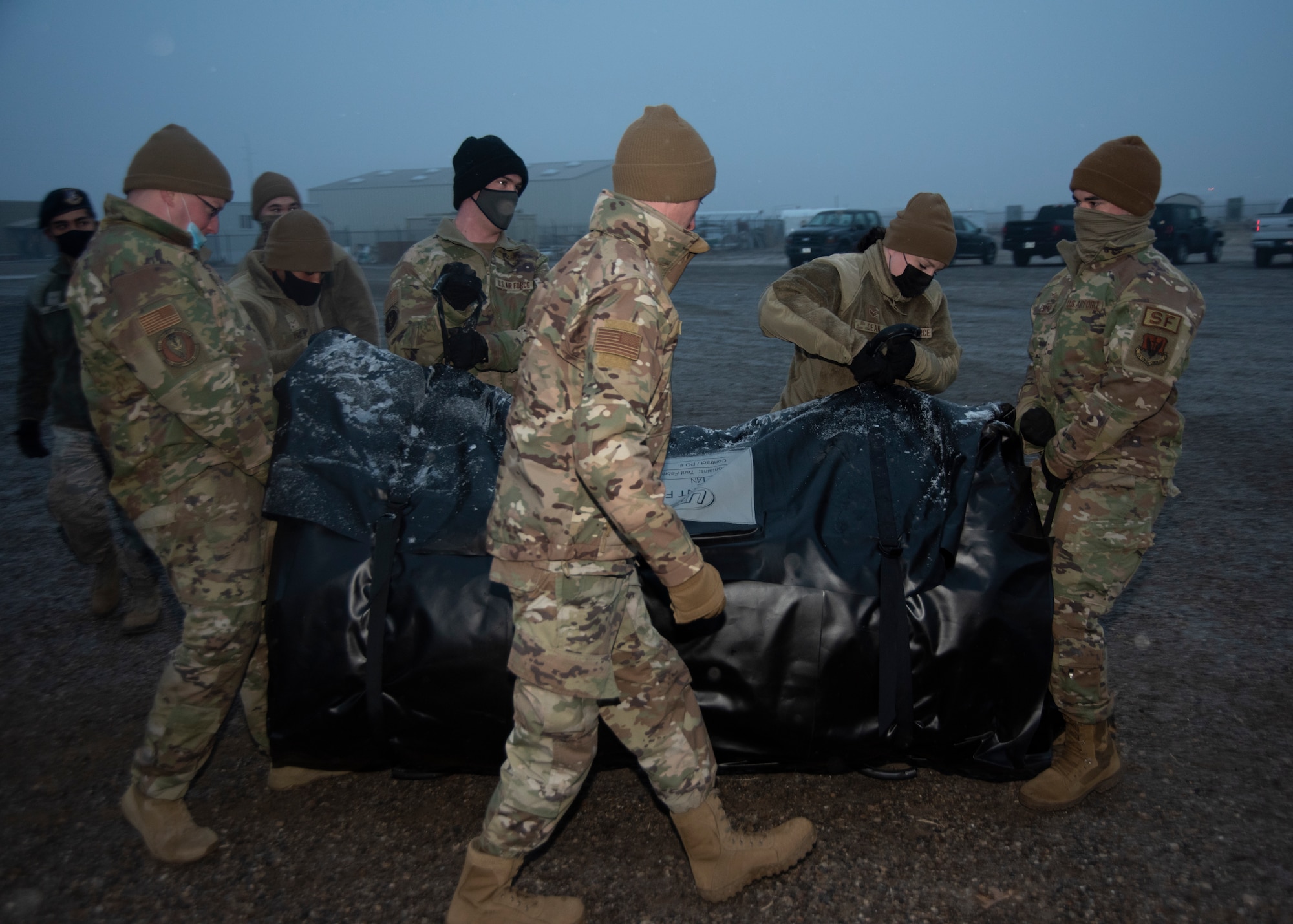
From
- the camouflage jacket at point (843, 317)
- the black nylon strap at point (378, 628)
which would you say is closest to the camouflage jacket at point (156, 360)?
the black nylon strap at point (378, 628)

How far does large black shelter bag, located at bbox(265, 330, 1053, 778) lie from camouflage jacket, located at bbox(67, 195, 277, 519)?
229 mm

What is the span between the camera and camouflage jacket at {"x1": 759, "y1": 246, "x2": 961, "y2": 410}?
3170 mm

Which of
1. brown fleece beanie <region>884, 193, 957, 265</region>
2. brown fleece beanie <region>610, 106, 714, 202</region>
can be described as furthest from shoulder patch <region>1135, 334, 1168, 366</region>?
brown fleece beanie <region>610, 106, 714, 202</region>

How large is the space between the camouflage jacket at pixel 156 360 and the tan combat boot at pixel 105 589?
186 centimetres

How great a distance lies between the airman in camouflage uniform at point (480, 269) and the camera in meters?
3.51

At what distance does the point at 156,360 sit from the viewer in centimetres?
235

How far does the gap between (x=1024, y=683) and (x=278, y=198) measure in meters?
4.28

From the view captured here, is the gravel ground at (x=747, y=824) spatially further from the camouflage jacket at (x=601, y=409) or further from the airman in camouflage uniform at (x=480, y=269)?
the airman in camouflage uniform at (x=480, y=269)

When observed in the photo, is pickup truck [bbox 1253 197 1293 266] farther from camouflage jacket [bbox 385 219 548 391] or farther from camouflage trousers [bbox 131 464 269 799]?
camouflage trousers [bbox 131 464 269 799]

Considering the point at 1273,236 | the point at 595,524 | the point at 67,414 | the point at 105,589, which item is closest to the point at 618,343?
the point at 595,524

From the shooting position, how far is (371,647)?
7.90 feet

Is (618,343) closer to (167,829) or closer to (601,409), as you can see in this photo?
(601,409)

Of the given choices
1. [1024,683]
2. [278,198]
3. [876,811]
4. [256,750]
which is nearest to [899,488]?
[1024,683]

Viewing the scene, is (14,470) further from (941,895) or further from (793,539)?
(941,895)
